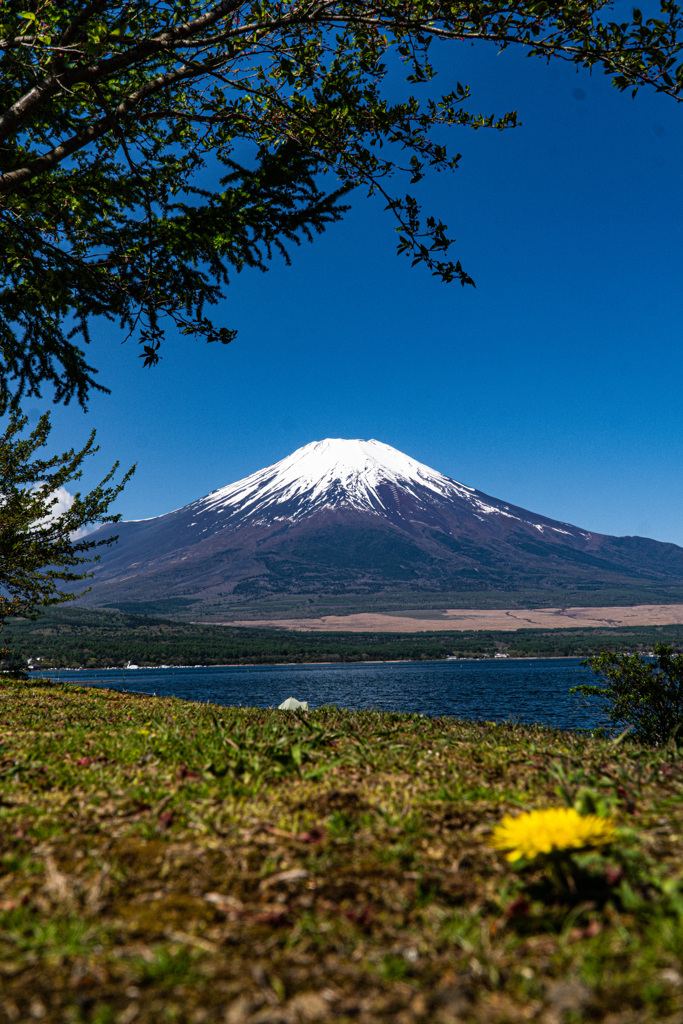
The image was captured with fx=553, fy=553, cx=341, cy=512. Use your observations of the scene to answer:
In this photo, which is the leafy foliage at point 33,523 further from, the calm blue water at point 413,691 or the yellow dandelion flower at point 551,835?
the calm blue water at point 413,691

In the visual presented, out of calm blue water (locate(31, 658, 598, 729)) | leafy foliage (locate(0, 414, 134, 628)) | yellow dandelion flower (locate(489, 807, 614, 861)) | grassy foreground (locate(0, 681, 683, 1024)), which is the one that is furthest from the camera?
calm blue water (locate(31, 658, 598, 729))

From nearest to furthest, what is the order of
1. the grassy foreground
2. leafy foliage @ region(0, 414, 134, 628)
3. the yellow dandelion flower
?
the grassy foreground, the yellow dandelion flower, leafy foliage @ region(0, 414, 134, 628)

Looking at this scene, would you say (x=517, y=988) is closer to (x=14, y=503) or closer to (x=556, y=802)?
(x=556, y=802)

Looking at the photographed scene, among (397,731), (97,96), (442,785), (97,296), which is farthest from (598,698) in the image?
(97,96)

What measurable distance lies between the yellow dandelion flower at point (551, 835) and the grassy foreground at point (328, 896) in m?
0.09

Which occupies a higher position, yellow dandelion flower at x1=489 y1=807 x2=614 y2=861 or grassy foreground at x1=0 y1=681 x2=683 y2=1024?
yellow dandelion flower at x1=489 y1=807 x2=614 y2=861

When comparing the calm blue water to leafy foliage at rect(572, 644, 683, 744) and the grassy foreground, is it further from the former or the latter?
the grassy foreground

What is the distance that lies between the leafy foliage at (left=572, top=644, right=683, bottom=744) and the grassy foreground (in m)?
15.8

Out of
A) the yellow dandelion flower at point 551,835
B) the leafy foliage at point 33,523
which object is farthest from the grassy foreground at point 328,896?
the leafy foliage at point 33,523

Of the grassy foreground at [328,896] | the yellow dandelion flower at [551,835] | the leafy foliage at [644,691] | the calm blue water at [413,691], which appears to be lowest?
the calm blue water at [413,691]

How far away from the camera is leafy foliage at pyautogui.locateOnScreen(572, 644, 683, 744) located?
1844 centimetres

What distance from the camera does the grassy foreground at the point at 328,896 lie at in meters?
2.16

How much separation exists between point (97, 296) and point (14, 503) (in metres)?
9.67

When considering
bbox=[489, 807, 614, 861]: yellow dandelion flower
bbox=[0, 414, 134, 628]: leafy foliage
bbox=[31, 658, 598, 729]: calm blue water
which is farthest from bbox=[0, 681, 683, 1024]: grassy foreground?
bbox=[31, 658, 598, 729]: calm blue water
